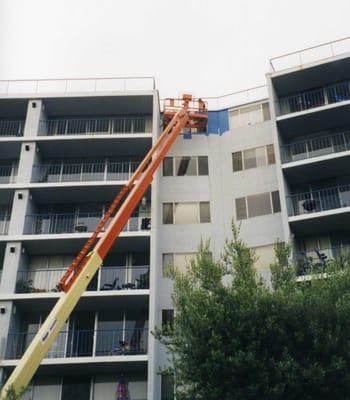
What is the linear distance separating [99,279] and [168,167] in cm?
890

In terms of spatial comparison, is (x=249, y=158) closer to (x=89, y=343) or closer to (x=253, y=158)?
(x=253, y=158)

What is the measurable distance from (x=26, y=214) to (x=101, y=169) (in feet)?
18.6

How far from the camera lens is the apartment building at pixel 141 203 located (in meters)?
28.3

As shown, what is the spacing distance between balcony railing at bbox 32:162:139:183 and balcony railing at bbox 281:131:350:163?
9.37m

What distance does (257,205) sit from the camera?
32.5 metres

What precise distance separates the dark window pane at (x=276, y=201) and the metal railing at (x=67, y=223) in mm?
7596

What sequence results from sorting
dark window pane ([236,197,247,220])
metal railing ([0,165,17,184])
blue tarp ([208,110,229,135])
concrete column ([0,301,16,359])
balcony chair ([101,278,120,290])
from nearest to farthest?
1. concrete column ([0,301,16,359])
2. balcony chair ([101,278,120,290])
3. dark window pane ([236,197,247,220])
4. metal railing ([0,165,17,184])
5. blue tarp ([208,110,229,135])

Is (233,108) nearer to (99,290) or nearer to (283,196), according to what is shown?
(283,196)

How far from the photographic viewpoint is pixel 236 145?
35.0m

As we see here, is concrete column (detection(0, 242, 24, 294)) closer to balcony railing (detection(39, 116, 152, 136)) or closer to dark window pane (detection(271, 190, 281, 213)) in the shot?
balcony railing (detection(39, 116, 152, 136))

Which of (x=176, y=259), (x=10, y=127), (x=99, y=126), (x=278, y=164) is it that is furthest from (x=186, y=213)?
(x=10, y=127)

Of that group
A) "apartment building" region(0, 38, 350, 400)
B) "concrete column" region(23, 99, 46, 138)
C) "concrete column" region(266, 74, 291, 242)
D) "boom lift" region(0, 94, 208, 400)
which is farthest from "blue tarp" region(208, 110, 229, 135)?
"concrete column" region(23, 99, 46, 138)

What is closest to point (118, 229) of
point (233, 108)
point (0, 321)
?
point (0, 321)

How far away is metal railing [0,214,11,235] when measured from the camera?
32444 millimetres
